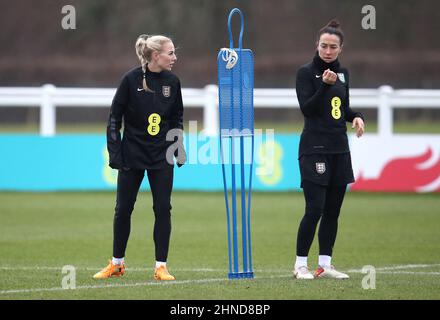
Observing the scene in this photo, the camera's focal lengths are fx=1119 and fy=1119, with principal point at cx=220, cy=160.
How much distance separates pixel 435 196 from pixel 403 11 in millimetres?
28628

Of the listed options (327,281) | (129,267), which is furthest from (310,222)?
(129,267)

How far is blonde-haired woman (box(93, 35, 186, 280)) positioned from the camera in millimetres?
9617

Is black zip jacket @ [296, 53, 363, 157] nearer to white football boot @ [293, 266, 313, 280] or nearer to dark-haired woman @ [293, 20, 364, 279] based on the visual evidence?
dark-haired woman @ [293, 20, 364, 279]

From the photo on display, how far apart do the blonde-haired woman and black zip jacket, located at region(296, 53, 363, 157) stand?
110 centimetres

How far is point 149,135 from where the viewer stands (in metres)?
9.67

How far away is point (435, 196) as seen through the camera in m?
18.8

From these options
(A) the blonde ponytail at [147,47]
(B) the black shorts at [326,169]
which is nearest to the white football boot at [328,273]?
(B) the black shorts at [326,169]

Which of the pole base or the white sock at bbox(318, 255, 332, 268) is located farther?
the white sock at bbox(318, 255, 332, 268)

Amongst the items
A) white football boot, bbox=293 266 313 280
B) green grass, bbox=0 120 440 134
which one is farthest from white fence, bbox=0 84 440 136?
green grass, bbox=0 120 440 134

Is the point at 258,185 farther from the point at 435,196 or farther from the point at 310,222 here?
the point at 310,222

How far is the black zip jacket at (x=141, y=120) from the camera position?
31.6 feet

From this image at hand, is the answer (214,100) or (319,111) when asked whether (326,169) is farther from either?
(214,100)

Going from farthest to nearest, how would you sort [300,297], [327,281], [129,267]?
[129,267], [327,281], [300,297]

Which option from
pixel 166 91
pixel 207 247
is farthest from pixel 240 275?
pixel 207 247
